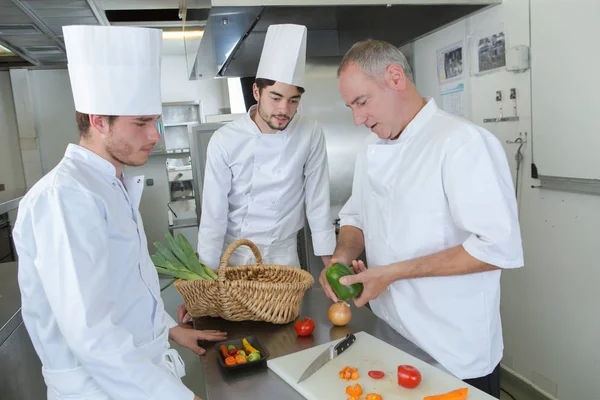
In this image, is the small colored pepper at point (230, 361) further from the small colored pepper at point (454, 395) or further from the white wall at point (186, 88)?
the white wall at point (186, 88)

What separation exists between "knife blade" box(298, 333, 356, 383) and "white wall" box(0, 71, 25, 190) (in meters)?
5.27

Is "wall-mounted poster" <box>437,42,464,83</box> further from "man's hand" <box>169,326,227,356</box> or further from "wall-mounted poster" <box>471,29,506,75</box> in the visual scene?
"man's hand" <box>169,326,227,356</box>

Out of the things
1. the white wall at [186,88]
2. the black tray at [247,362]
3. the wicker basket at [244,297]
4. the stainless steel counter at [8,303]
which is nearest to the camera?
the black tray at [247,362]

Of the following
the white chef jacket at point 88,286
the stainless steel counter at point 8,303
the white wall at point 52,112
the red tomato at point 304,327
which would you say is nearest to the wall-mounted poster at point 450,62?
the red tomato at point 304,327

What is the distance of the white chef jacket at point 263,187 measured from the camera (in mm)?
1930

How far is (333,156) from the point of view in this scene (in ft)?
11.6

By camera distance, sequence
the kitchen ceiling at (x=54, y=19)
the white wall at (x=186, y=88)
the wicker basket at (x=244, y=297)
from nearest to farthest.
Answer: the wicker basket at (x=244, y=297), the kitchen ceiling at (x=54, y=19), the white wall at (x=186, y=88)

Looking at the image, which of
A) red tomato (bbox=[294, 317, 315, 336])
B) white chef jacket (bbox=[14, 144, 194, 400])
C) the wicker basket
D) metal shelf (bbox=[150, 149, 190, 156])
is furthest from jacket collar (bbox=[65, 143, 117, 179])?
metal shelf (bbox=[150, 149, 190, 156])

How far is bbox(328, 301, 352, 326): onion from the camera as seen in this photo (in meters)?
1.36

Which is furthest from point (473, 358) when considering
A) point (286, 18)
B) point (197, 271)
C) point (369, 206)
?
point (286, 18)

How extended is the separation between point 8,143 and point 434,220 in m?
5.53

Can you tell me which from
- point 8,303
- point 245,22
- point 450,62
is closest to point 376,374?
point 8,303

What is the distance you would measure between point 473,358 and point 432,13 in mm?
1742

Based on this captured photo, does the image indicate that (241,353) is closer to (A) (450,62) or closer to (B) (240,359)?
(B) (240,359)
